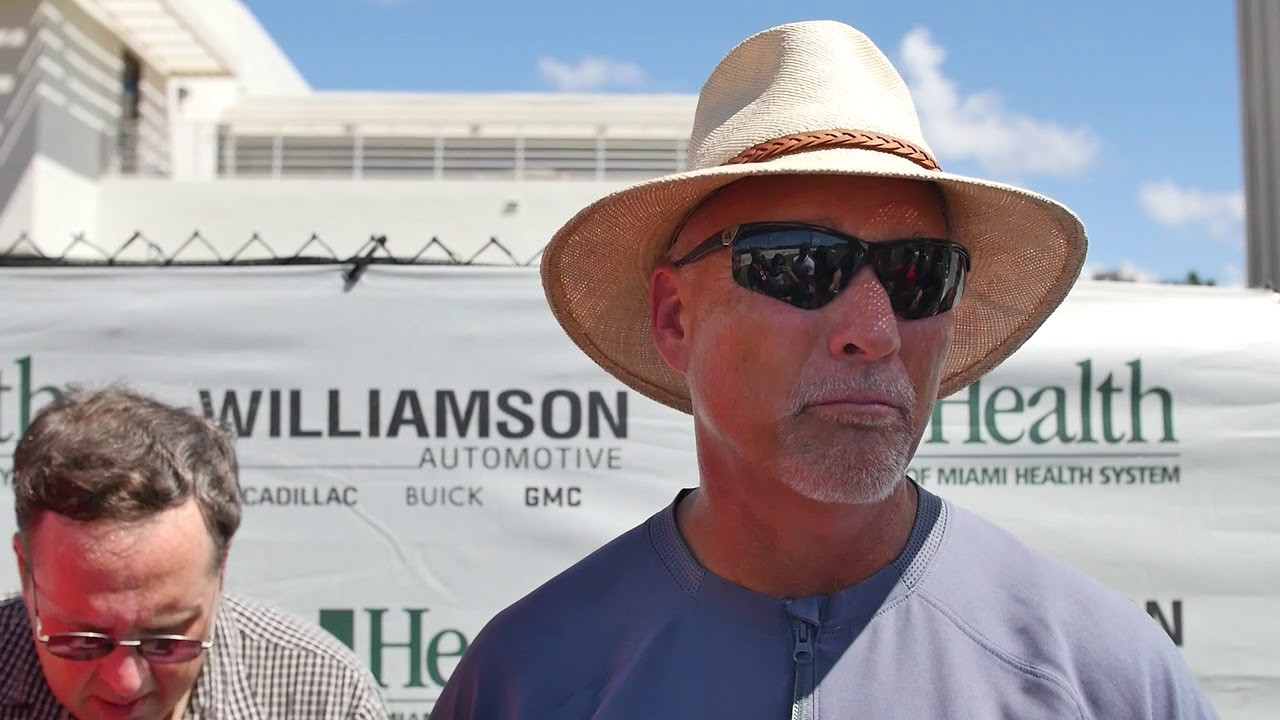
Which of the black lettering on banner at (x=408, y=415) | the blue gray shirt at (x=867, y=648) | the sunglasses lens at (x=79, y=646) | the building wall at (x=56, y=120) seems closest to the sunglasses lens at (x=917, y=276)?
the blue gray shirt at (x=867, y=648)

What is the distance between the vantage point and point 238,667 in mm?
2127

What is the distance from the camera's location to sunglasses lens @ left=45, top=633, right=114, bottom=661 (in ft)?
6.23

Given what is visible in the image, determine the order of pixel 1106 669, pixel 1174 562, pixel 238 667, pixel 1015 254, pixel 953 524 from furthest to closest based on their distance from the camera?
pixel 1174 562
pixel 238 667
pixel 1015 254
pixel 953 524
pixel 1106 669

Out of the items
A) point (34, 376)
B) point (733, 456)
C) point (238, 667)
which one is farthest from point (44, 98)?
point (733, 456)

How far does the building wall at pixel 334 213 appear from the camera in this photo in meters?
12.2

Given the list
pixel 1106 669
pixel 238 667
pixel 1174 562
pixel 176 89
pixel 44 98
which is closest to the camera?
pixel 1106 669

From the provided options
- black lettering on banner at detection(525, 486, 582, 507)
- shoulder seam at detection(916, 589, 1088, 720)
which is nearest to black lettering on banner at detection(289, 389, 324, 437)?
black lettering on banner at detection(525, 486, 582, 507)

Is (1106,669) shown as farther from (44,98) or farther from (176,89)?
(176,89)

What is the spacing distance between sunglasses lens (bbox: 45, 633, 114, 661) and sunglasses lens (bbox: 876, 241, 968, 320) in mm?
1529

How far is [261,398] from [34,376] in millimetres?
735

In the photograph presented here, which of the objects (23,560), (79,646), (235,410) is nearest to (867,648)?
(79,646)

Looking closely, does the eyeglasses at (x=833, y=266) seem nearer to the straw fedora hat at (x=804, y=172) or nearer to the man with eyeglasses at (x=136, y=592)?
the straw fedora hat at (x=804, y=172)

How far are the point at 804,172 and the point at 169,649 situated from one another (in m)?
1.48

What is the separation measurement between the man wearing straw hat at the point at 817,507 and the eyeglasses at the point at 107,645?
0.65 m
